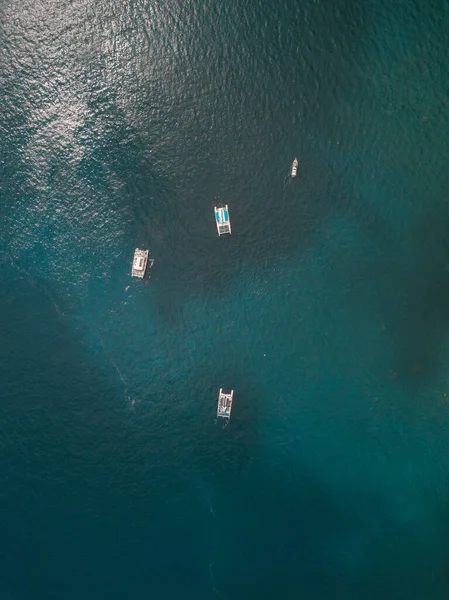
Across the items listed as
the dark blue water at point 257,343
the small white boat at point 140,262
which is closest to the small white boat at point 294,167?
the dark blue water at point 257,343

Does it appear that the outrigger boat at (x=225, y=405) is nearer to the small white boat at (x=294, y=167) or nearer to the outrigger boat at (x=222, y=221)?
the outrigger boat at (x=222, y=221)

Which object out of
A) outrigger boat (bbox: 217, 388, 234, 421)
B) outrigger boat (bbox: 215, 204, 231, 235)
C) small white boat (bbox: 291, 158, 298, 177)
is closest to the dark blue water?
small white boat (bbox: 291, 158, 298, 177)

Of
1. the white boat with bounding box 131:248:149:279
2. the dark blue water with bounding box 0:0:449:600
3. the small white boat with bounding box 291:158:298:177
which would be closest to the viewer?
the dark blue water with bounding box 0:0:449:600

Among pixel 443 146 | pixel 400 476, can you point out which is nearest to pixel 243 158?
pixel 443 146

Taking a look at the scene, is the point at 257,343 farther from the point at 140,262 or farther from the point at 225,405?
the point at 140,262

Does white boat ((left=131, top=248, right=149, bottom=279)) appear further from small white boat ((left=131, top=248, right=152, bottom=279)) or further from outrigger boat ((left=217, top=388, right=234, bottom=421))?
outrigger boat ((left=217, top=388, right=234, bottom=421))

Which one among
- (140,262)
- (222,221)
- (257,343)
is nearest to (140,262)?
(140,262)
